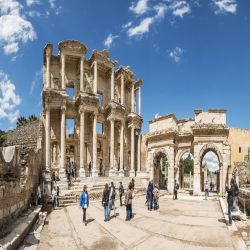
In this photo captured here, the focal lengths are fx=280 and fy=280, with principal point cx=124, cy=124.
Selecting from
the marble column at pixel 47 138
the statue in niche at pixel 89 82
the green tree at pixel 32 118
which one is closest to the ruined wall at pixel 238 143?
the statue in niche at pixel 89 82

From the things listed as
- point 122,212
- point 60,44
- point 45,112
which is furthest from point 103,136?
point 122,212

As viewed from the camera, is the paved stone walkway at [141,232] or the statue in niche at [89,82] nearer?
the paved stone walkway at [141,232]

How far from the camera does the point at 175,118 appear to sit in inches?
1124

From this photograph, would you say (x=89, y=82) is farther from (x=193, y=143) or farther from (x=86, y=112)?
(x=193, y=143)

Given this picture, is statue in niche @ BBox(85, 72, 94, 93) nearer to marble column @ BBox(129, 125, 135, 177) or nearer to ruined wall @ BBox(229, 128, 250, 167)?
marble column @ BBox(129, 125, 135, 177)

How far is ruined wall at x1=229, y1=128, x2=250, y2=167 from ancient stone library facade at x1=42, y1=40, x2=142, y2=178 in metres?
11.9

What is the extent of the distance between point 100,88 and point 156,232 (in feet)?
78.3

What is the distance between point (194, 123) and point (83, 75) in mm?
12342

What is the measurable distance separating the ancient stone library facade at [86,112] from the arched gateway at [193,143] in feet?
12.7

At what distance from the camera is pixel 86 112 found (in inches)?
1145

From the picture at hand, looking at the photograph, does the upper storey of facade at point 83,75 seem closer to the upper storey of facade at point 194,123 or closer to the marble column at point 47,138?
the marble column at point 47,138

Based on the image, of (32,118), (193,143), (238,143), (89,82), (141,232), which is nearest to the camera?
(141,232)

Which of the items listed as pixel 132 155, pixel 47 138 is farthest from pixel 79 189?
pixel 132 155

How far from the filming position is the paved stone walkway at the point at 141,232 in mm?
8609
